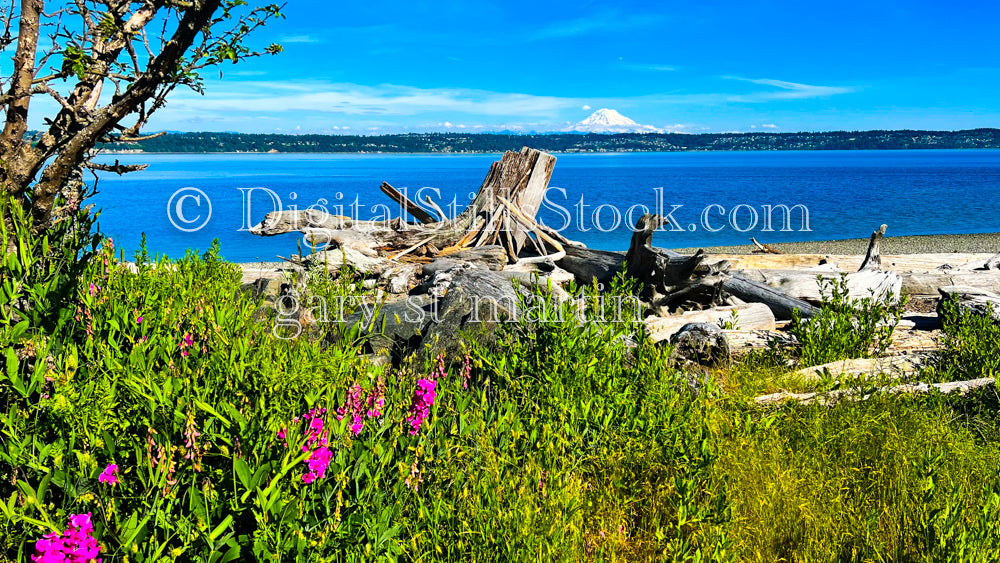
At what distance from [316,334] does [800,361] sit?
4.83m

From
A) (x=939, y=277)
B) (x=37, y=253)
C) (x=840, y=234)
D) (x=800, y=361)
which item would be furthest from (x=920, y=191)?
(x=37, y=253)

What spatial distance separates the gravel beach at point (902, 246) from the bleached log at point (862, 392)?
2032 cm

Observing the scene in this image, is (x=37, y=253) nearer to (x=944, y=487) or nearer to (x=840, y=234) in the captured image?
(x=944, y=487)

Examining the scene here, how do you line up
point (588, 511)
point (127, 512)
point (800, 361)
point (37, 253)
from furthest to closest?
point (800, 361) < point (37, 253) < point (588, 511) < point (127, 512)

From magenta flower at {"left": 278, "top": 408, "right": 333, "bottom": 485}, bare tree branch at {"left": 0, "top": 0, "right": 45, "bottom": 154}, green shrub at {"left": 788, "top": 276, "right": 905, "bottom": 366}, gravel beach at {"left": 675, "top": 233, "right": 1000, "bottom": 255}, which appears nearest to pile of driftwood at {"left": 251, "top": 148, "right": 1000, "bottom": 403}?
green shrub at {"left": 788, "top": 276, "right": 905, "bottom": 366}

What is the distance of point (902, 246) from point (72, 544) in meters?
32.6

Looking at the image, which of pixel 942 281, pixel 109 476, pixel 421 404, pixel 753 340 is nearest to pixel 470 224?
pixel 753 340

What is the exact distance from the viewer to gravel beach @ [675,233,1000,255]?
85.0 ft

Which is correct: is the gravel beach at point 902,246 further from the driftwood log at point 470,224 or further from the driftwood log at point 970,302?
the driftwood log at point 970,302

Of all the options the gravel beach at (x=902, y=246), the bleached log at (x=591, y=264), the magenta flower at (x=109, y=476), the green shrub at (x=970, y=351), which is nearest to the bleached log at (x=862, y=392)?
the green shrub at (x=970, y=351)

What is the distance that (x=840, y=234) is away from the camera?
125ft

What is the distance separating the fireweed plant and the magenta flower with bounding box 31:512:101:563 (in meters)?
0.01

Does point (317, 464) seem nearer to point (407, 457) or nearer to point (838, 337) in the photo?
point (407, 457)

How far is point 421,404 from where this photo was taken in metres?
3.04
